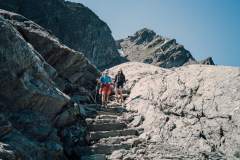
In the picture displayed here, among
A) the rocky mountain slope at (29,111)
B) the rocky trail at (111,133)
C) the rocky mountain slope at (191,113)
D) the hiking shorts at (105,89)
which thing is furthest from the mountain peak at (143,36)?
the rocky mountain slope at (29,111)

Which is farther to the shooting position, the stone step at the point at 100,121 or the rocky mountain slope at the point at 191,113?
the stone step at the point at 100,121

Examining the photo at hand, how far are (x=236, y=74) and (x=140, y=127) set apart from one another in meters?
6.02

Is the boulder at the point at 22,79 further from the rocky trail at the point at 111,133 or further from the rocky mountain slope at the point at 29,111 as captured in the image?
the rocky trail at the point at 111,133

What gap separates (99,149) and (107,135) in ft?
5.20

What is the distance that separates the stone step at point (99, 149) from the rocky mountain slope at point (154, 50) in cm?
6402

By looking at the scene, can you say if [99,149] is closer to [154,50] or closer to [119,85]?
[119,85]

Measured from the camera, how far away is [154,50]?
86562 mm

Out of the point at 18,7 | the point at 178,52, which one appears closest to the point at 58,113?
the point at 18,7

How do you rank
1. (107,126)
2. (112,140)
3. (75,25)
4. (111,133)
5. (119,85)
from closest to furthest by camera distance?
(112,140), (111,133), (107,126), (119,85), (75,25)

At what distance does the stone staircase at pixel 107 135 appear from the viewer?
14.8 meters

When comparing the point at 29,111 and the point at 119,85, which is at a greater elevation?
the point at 119,85

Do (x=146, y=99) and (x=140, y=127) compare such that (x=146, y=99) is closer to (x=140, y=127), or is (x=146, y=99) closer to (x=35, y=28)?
(x=140, y=127)

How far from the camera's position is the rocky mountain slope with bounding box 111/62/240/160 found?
49.6 feet

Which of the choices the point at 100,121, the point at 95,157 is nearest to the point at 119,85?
the point at 100,121
